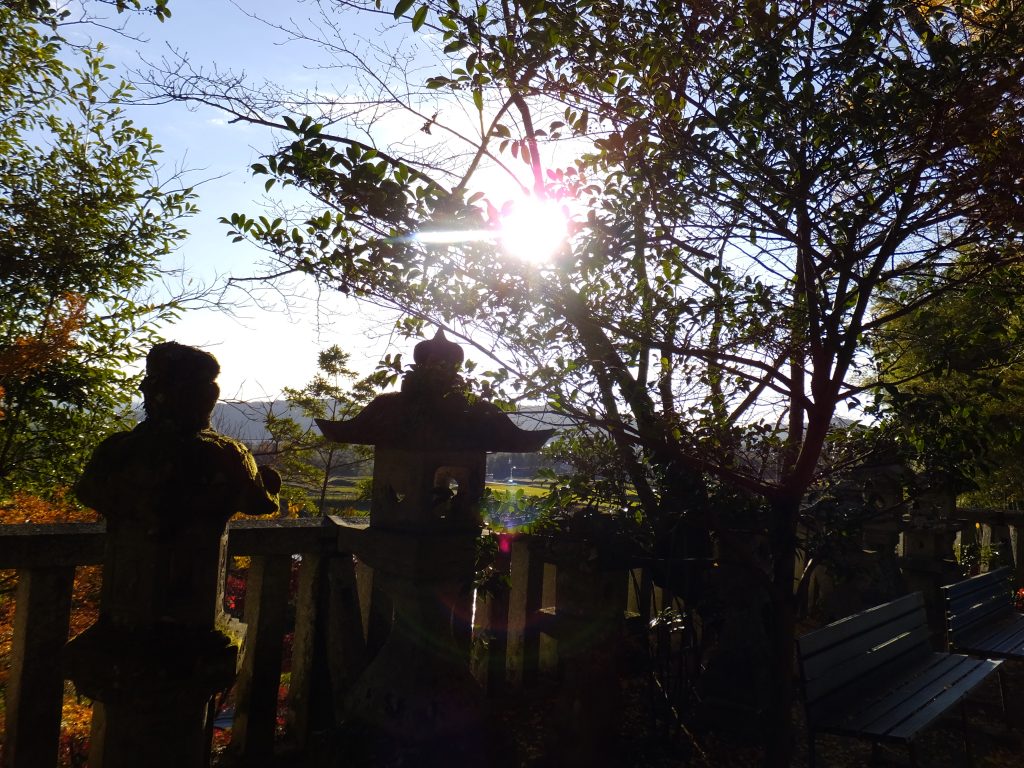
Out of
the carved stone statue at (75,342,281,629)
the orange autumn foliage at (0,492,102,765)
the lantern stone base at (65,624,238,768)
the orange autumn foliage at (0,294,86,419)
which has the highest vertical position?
the orange autumn foliage at (0,294,86,419)

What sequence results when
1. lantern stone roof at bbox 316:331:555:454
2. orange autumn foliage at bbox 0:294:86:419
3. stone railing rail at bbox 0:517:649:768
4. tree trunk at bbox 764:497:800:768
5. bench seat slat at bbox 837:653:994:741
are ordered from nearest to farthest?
1. stone railing rail at bbox 0:517:649:768
2. lantern stone roof at bbox 316:331:555:454
3. tree trunk at bbox 764:497:800:768
4. bench seat slat at bbox 837:653:994:741
5. orange autumn foliage at bbox 0:294:86:419

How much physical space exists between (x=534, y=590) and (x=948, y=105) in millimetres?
3143

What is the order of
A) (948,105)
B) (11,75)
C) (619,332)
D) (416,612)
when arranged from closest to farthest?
(948,105)
(416,612)
(619,332)
(11,75)

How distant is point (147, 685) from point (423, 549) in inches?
47.9

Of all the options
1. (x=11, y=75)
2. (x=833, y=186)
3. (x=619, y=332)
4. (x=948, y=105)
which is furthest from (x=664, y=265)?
(x=11, y=75)

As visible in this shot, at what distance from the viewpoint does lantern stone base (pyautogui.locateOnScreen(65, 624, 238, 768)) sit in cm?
173

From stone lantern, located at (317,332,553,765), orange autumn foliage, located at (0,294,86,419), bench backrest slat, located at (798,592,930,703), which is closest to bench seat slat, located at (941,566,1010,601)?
bench backrest slat, located at (798,592,930,703)

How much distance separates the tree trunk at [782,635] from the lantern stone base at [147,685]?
236 centimetres

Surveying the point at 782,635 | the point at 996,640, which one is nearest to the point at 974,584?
the point at 996,640

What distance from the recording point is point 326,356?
47.2ft

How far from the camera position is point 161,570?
A: 5.84 ft

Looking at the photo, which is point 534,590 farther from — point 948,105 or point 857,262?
point 948,105

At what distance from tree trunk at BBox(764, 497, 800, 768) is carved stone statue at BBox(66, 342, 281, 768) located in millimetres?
2349

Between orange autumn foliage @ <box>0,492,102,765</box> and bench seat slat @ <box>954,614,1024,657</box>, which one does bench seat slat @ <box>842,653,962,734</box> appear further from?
orange autumn foliage @ <box>0,492,102,765</box>
